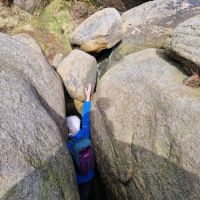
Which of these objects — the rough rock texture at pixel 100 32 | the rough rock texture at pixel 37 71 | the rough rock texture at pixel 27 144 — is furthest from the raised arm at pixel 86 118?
the rough rock texture at pixel 100 32

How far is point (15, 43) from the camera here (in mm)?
7699

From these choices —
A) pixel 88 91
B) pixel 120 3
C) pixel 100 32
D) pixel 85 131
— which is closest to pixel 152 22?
pixel 100 32

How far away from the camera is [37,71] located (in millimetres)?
7469

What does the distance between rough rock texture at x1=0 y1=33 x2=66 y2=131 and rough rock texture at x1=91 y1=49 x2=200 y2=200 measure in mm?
1207

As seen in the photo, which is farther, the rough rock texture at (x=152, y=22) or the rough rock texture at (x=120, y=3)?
the rough rock texture at (x=120, y=3)

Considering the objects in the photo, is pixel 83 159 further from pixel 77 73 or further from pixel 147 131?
pixel 77 73

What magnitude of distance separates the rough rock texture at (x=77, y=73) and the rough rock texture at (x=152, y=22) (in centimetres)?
99

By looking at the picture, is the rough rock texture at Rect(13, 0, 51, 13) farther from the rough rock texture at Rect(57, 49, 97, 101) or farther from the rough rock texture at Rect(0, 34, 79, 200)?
the rough rock texture at Rect(0, 34, 79, 200)

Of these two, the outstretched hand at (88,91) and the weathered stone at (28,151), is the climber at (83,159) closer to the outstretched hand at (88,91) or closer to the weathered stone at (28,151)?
the outstretched hand at (88,91)

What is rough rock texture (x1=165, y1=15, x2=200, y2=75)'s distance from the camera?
679 centimetres

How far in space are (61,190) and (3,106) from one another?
1.60 meters

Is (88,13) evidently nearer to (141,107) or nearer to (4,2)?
Result: (4,2)

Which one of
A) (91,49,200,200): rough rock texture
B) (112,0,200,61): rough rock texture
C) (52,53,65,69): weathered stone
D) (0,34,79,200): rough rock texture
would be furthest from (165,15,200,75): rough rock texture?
(52,53,65,69): weathered stone

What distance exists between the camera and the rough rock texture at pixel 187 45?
6.79m
